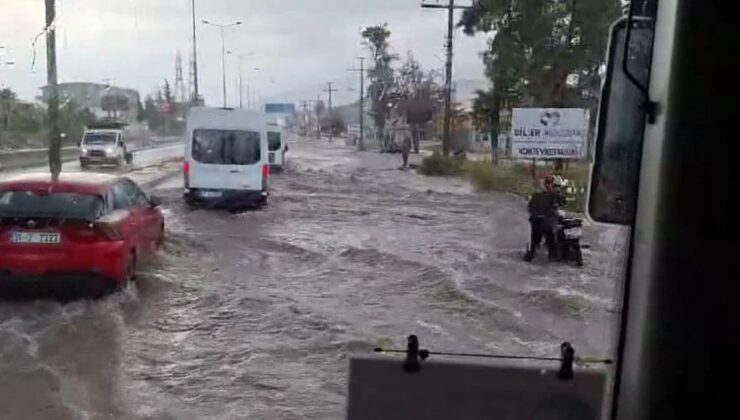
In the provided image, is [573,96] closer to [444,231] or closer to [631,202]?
[631,202]

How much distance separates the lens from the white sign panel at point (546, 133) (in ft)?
17.8

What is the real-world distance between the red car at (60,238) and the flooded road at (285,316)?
23 cm

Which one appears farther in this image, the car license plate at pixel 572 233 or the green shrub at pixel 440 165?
the green shrub at pixel 440 165

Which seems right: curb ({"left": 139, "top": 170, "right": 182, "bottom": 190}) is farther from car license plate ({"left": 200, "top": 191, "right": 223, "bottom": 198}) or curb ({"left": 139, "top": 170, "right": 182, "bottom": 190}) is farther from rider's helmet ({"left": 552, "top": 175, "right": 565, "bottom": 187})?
rider's helmet ({"left": 552, "top": 175, "right": 565, "bottom": 187})

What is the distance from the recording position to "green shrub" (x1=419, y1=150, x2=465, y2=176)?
38.9 feet

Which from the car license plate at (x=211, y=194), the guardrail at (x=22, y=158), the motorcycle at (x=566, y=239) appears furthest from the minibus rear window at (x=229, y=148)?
the motorcycle at (x=566, y=239)

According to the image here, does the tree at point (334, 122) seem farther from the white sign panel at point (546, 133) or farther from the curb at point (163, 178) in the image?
the curb at point (163, 178)

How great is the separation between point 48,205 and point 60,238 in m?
0.33

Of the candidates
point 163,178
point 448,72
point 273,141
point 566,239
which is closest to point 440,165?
point 566,239

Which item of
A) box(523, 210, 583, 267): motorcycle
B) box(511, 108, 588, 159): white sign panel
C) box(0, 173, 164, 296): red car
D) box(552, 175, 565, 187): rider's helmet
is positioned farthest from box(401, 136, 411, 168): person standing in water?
box(0, 173, 164, 296): red car

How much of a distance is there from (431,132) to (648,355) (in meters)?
9.48

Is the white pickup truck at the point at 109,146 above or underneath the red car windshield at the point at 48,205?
underneath

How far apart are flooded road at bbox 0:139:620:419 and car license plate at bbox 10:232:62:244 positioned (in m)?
0.52

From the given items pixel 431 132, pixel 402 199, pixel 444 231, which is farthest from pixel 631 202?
pixel 402 199
